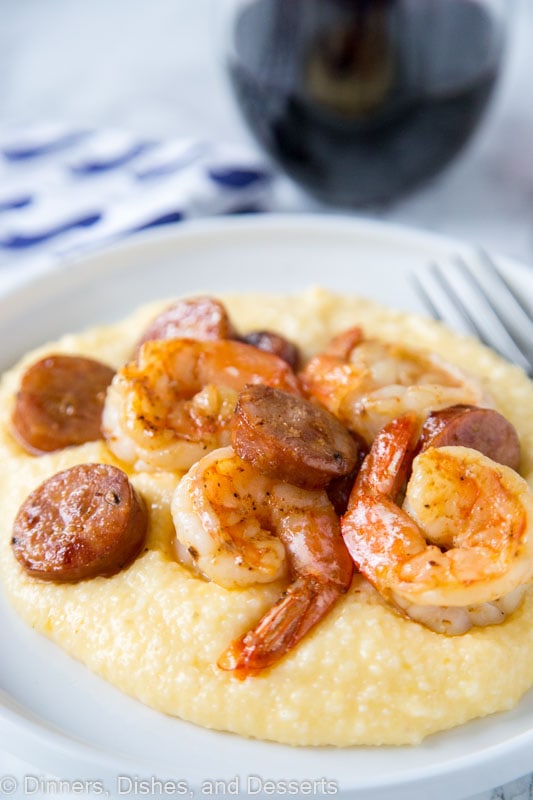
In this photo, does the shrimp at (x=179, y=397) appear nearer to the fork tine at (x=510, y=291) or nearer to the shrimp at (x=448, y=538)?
the shrimp at (x=448, y=538)

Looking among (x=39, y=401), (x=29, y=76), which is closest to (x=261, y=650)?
(x=39, y=401)

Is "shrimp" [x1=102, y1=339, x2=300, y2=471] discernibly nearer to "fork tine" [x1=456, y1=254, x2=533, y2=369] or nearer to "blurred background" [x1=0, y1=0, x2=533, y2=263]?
"fork tine" [x1=456, y1=254, x2=533, y2=369]

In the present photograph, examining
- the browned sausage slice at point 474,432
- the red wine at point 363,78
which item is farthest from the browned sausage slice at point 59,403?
the red wine at point 363,78

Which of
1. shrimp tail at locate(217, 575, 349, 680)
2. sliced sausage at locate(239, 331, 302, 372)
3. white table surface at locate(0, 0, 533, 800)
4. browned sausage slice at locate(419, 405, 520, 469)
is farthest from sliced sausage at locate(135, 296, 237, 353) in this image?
white table surface at locate(0, 0, 533, 800)

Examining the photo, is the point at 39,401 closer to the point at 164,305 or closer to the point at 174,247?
the point at 164,305

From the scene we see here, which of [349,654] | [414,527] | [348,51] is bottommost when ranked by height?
[349,654]
